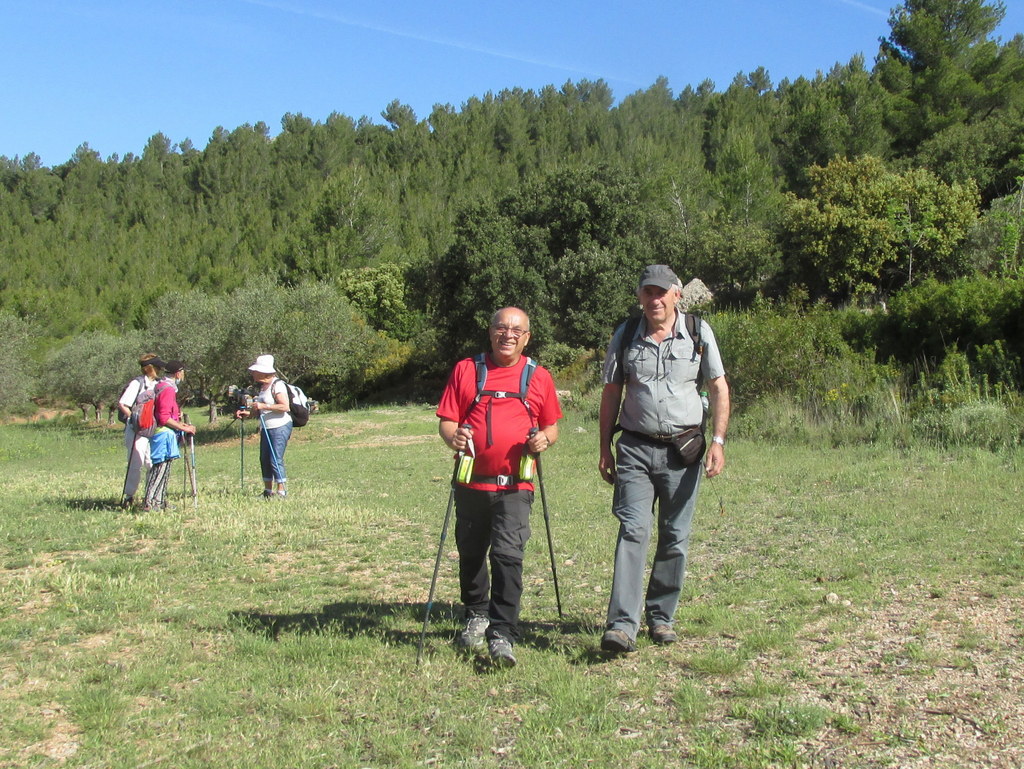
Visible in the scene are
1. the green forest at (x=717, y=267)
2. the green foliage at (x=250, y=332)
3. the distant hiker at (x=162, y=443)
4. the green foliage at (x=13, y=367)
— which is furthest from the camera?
the green foliage at (x=13, y=367)

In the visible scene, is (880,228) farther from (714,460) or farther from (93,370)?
(93,370)

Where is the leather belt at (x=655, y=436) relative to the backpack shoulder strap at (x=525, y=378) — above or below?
below

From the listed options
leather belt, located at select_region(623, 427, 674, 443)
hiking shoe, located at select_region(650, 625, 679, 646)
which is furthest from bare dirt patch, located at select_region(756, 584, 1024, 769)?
leather belt, located at select_region(623, 427, 674, 443)

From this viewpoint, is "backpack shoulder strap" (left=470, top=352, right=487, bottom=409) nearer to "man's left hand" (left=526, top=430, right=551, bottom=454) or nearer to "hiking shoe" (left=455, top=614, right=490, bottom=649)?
"man's left hand" (left=526, top=430, right=551, bottom=454)

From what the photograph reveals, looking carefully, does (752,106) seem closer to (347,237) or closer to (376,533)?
(347,237)

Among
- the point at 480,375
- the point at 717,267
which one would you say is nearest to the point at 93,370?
the point at 717,267

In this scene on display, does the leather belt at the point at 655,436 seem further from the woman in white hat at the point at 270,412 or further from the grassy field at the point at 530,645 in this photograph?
the woman in white hat at the point at 270,412

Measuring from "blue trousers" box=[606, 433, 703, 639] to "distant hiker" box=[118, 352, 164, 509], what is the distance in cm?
716

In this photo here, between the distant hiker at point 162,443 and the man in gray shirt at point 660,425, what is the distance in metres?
6.68

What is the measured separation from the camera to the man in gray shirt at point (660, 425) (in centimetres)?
497

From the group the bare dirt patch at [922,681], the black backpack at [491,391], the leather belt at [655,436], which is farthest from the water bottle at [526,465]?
the bare dirt patch at [922,681]

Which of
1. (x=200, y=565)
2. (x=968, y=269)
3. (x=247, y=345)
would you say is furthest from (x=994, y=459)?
(x=247, y=345)

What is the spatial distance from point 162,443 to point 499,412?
642 centimetres

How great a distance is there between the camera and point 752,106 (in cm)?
8331
